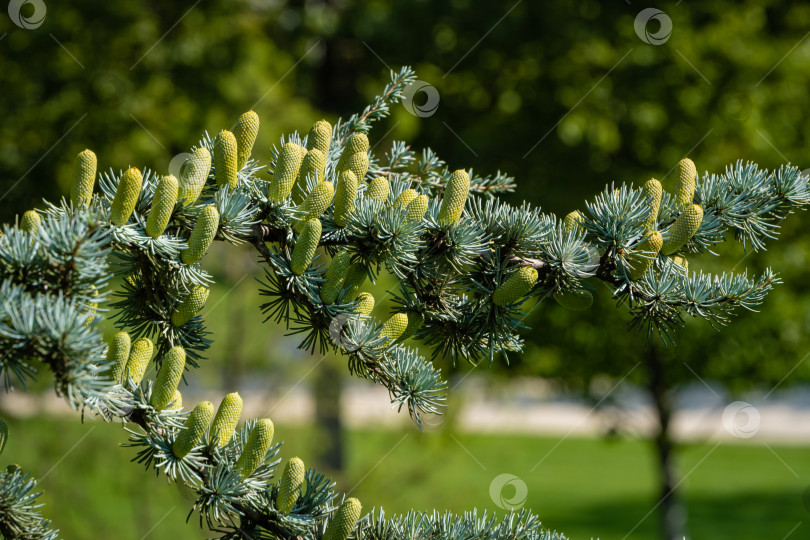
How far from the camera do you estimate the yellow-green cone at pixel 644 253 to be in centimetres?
137

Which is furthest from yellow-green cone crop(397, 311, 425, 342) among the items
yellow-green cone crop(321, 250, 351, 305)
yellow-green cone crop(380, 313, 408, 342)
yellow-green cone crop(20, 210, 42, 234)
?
yellow-green cone crop(20, 210, 42, 234)

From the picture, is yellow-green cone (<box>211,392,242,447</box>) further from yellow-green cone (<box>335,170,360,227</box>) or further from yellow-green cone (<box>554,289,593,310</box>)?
yellow-green cone (<box>554,289,593,310</box>)

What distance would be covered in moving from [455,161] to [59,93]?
3452 millimetres

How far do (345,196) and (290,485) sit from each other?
48 cm

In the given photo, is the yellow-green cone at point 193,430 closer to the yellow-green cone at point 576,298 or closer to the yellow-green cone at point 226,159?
the yellow-green cone at point 226,159

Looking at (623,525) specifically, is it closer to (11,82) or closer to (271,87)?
(271,87)

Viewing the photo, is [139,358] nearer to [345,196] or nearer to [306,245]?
[306,245]

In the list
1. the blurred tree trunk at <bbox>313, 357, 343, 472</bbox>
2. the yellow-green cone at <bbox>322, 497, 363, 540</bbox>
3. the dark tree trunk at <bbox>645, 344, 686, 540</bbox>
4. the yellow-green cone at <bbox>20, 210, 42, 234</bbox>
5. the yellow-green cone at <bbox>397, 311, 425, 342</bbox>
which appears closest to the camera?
the yellow-green cone at <bbox>20, 210, 42, 234</bbox>

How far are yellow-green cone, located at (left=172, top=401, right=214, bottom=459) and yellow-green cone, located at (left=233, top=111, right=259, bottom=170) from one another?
0.46 metres

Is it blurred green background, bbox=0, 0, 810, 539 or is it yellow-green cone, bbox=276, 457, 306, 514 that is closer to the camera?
yellow-green cone, bbox=276, 457, 306, 514

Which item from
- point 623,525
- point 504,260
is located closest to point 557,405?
point 623,525

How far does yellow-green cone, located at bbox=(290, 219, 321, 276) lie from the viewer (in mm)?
1306

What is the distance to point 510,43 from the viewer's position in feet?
19.1

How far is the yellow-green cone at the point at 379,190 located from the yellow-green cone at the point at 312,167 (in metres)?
0.10
